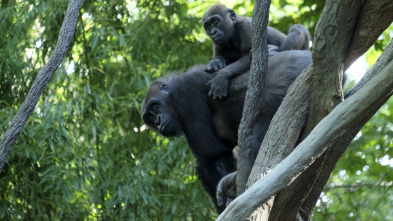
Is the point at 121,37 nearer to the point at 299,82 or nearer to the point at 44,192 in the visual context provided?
the point at 44,192

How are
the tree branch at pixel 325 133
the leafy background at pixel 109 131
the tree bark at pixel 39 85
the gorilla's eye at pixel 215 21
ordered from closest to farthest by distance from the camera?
1. the tree branch at pixel 325 133
2. the tree bark at pixel 39 85
3. the gorilla's eye at pixel 215 21
4. the leafy background at pixel 109 131

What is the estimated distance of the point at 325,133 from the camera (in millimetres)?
2424

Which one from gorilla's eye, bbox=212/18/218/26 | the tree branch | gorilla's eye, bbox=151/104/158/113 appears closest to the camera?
the tree branch

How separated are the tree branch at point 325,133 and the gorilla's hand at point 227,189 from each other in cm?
102

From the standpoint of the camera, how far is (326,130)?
2428mm

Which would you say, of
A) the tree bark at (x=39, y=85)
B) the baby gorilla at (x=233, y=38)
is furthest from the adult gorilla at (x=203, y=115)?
the tree bark at (x=39, y=85)

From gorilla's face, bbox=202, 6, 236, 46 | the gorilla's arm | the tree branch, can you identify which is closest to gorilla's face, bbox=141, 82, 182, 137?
gorilla's face, bbox=202, 6, 236, 46

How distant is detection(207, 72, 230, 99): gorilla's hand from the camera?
385 cm

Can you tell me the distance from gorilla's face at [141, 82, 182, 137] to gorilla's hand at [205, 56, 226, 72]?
37cm

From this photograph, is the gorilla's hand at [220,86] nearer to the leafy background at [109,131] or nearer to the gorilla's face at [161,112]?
the gorilla's face at [161,112]

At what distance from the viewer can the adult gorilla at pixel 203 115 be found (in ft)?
12.8

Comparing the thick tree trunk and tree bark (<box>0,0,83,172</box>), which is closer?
the thick tree trunk

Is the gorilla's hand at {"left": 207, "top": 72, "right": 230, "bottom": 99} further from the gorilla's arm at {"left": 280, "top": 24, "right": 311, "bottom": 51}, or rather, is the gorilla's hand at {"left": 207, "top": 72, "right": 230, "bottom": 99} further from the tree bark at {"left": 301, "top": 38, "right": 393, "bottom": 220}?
the tree bark at {"left": 301, "top": 38, "right": 393, "bottom": 220}

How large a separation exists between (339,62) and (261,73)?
1.23 ft
